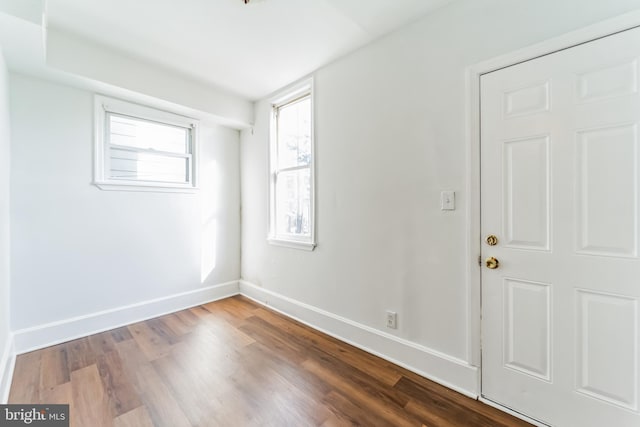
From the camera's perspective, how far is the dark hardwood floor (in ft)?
4.86

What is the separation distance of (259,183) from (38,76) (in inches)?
→ 85.7

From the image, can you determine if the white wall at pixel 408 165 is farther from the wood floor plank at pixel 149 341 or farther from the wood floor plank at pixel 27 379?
the wood floor plank at pixel 27 379

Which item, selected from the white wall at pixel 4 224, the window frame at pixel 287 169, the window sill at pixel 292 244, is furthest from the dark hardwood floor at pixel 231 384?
the window frame at pixel 287 169

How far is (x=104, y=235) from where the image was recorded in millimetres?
2559

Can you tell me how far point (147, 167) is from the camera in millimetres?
2873

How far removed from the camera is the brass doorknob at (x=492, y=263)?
5.15 ft

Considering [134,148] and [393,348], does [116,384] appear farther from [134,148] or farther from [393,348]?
[134,148]

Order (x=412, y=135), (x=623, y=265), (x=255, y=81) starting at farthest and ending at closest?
(x=255, y=81), (x=412, y=135), (x=623, y=265)

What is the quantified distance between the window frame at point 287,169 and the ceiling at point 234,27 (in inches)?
10.5

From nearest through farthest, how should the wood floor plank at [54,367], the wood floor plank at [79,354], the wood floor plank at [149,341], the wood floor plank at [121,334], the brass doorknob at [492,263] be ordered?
the brass doorknob at [492,263] → the wood floor plank at [54,367] → the wood floor plank at [79,354] → the wood floor plank at [149,341] → the wood floor plank at [121,334]

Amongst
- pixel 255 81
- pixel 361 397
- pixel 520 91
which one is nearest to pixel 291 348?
pixel 361 397

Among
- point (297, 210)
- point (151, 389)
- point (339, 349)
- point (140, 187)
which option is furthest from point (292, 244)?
point (140, 187)

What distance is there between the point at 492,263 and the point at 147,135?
350 centimetres

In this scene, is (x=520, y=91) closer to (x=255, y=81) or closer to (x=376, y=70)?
(x=376, y=70)
